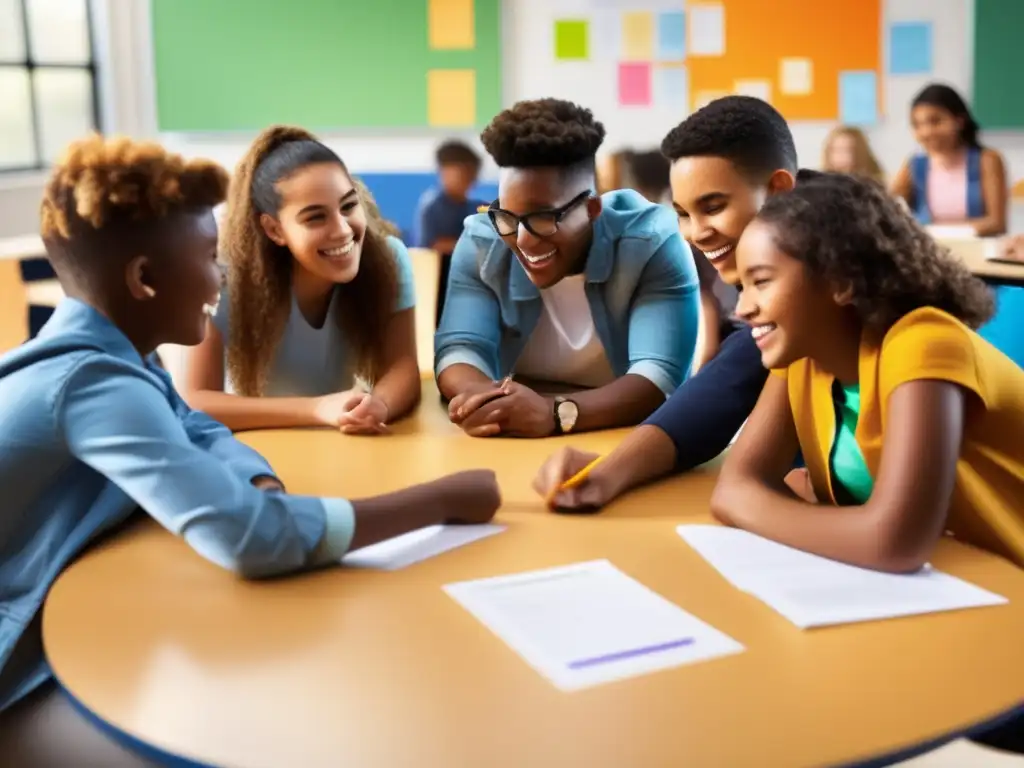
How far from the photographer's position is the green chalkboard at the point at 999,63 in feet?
18.2

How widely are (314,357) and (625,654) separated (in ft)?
4.54

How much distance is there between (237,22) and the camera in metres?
5.71

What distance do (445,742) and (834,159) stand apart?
5099 millimetres

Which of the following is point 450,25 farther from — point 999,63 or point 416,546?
point 416,546

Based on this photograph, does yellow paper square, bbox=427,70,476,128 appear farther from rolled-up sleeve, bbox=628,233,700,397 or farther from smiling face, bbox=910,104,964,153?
rolled-up sleeve, bbox=628,233,700,397

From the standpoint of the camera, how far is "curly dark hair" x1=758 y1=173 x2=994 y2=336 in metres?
1.44

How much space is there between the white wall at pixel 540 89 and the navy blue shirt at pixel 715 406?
410cm

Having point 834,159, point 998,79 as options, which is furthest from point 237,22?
point 998,79

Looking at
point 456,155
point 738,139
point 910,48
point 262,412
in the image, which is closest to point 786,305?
point 738,139

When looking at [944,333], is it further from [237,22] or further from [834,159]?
[237,22]

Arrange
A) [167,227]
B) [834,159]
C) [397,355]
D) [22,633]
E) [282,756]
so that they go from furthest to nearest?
[834,159]
[397,355]
[167,227]
[22,633]
[282,756]

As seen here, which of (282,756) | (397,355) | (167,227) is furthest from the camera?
(397,355)

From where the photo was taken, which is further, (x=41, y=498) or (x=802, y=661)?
(x=41, y=498)

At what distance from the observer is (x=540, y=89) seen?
5871 millimetres
